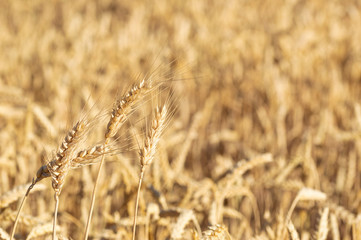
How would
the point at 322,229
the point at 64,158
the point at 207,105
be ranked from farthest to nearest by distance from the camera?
the point at 207,105 → the point at 322,229 → the point at 64,158

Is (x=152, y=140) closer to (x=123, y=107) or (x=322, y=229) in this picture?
(x=123, y=107)

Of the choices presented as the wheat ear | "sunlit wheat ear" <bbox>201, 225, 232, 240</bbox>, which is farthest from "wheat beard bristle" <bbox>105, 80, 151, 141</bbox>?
"sunlit wheat ear" <bbox>201, 225, 232, 240</bbox>

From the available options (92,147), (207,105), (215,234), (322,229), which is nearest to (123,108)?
(92,147)

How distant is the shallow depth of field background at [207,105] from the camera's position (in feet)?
6.09

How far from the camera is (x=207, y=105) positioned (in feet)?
10.7

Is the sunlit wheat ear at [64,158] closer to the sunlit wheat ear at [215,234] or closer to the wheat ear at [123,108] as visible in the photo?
the wheat ear at [123,108]

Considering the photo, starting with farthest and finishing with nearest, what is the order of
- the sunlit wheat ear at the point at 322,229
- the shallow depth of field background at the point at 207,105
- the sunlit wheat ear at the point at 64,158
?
the shallow depth of field background at the point at 207,105 → the sunlit wheat ear at the point at 322,229 → the sunlit wheat ear at the point at 64,158

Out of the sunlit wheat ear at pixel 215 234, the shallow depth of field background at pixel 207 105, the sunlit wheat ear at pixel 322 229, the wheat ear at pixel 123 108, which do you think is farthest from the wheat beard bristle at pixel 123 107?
the sunlit wheat ear at pixel 322 229

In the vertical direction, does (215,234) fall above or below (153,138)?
below

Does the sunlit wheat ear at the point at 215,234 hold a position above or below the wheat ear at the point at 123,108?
below

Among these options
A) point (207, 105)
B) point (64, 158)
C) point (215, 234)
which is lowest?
point (215, 234)

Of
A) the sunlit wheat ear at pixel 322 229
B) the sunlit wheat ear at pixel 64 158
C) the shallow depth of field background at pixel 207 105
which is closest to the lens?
the sunlit wheat ear at pixel 64 158

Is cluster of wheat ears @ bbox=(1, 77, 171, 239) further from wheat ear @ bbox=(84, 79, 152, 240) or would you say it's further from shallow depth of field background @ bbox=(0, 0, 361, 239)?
shallow depth of field background @ bbox=(0, 0, 361, 239)

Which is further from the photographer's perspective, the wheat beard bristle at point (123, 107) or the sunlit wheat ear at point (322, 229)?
the sunlit wheat ear at point (322, 229)
